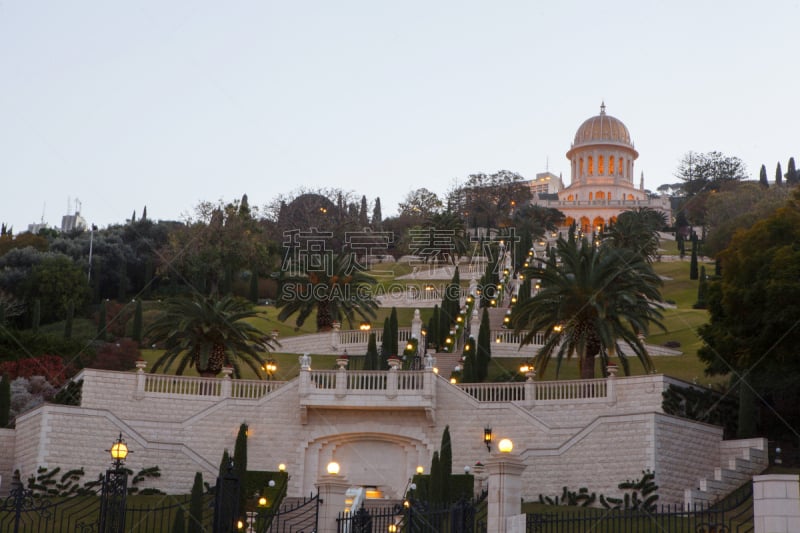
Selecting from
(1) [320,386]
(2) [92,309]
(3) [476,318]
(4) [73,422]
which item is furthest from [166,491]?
(2) [92,309]

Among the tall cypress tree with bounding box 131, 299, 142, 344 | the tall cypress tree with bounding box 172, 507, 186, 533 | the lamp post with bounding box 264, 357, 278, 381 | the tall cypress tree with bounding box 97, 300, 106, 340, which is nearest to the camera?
the tall cypress tree with bounding box 172, 507, 186, 533

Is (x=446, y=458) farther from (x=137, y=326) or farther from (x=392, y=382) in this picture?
(x=137, y=326)

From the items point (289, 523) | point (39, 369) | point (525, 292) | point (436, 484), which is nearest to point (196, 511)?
point (289, 523)

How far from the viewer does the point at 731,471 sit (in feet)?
112

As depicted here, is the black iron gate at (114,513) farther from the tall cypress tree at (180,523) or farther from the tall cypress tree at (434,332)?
the tall cypress tree at (434,332)

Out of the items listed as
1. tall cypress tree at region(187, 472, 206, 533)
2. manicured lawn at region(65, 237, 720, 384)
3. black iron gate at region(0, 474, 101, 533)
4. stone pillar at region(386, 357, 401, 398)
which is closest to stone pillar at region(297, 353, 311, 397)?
stone pillar at region(386, 357, 401, 398)

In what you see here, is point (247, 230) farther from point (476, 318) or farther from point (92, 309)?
point (476, 318)

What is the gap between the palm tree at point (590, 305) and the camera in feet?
133

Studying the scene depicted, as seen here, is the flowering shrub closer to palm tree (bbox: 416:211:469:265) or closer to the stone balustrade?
the stone balustrade

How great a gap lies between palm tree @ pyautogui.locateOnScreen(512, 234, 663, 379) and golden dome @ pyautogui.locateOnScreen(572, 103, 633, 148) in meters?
97.8

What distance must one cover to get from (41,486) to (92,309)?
4342cm

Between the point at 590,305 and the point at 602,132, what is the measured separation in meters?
100

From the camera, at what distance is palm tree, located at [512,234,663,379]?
1599 inches

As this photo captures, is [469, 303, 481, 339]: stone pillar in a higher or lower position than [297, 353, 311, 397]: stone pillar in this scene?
higher
